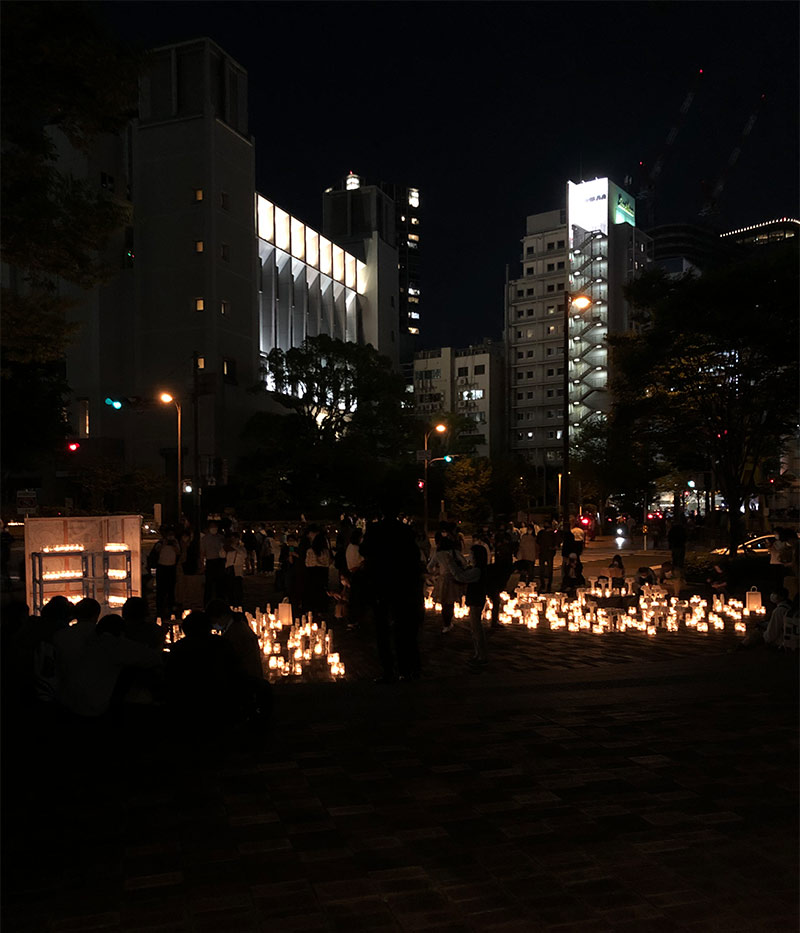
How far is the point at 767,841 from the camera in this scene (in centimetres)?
486

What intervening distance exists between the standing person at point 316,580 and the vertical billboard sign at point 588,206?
78090 millimetres

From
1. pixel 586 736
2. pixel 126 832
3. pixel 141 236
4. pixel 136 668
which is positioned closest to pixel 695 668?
pixel 586 736

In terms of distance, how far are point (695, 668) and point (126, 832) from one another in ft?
23.2

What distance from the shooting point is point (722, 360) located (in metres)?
23.2

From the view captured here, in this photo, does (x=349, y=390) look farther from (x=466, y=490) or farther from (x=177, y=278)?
(x=177, y=278)

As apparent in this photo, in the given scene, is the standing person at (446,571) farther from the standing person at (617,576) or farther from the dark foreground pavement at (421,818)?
the standing person at (617,576)

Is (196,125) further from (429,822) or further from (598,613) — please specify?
(429,822)

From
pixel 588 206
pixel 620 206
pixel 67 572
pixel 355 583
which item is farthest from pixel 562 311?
pixel 67 572

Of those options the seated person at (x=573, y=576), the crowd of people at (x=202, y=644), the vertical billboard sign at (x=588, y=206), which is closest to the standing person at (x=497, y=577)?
the crowd of people at (x=202, y=644)

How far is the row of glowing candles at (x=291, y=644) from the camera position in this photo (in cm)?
1029

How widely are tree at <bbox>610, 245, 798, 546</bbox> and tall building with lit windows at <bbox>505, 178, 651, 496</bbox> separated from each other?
57445 millimetres

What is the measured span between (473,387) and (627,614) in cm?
7509

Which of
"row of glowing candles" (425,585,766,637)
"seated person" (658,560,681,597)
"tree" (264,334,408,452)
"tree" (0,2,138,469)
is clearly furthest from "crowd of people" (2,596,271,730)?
"tree" (264,334,408,452)

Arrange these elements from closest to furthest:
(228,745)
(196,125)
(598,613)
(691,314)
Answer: (228,745) → (598,613) → (691,314) → (196,125)
